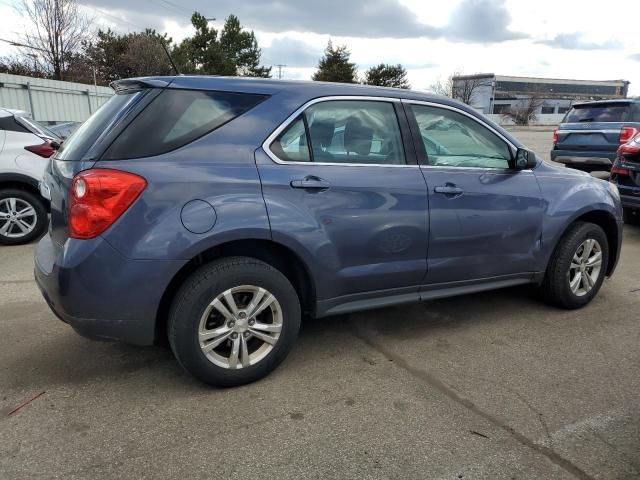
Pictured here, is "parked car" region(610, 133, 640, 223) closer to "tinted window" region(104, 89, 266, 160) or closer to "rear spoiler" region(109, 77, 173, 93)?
"tinted window" region(104, 89, 266, 160)

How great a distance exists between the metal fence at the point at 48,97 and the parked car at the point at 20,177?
25.7 feet

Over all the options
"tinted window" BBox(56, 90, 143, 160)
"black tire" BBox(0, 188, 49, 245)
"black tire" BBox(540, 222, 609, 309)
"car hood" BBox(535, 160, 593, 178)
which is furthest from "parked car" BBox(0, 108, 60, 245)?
"black tire" BBox(540, 222, 609, 309)

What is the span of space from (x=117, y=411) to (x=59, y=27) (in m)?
27.9

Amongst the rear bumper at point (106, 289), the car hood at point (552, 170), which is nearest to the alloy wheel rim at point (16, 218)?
the rear bumper at point (106, 289)

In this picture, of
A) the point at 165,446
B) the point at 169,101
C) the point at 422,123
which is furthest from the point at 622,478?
the point at 169,101

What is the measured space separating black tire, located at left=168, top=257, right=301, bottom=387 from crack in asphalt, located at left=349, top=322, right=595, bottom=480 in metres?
0.79

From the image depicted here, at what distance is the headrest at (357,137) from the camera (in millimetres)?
3289

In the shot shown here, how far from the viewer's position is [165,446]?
8.20 ft

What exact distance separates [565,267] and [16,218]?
6.06 m

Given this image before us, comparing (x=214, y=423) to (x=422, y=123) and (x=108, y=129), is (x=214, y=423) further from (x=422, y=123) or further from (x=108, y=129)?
(x=422, y=123)

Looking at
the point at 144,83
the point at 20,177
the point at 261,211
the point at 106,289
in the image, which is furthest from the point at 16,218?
the point at 261,211

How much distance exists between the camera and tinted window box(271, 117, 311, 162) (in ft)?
9.93

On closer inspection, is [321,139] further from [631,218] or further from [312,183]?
[631,218]

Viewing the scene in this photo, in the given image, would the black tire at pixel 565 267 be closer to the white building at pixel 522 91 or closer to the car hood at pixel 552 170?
the car hood at pixel 552 170
